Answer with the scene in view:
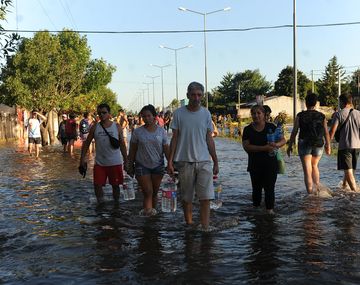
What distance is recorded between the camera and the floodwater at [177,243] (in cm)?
478

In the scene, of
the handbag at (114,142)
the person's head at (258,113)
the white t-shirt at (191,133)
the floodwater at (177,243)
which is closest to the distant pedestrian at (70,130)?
the floodwater at (177,243)

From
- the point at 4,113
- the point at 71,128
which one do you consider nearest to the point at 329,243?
the point at 71,128

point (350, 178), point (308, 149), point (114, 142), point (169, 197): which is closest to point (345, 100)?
point (308, 149)

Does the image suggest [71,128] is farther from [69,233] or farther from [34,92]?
[69,233]

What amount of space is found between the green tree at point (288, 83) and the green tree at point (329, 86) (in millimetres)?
2952

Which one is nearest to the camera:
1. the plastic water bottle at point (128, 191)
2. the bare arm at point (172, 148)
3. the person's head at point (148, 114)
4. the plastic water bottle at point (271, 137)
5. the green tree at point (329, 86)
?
the bare arm at point (172, 148)

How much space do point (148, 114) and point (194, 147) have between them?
1.37 meters

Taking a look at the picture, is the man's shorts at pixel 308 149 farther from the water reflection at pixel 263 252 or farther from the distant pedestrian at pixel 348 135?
the water reflection at pixel 263 252

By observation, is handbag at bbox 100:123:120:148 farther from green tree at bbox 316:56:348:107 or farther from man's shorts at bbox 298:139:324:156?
green tree at bbox 316:56:348:107

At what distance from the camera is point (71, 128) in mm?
20812

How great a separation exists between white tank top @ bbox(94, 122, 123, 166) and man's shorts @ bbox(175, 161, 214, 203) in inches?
85.7

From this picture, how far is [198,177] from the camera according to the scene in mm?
6270

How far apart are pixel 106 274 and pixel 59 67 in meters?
27.3

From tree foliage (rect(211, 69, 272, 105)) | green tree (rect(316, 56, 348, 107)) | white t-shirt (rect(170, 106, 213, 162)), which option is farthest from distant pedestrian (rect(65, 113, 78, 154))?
tree foliage (rect(211, 69, 272, 105))
